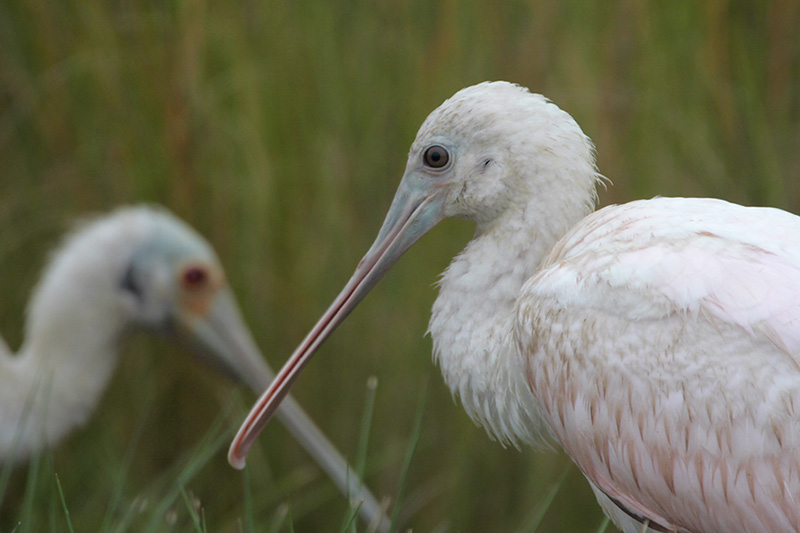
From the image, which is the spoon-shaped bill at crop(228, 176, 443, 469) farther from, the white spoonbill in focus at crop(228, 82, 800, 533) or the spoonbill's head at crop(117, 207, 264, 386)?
the spoonbill's head at crop(117, 207, 264, 386)

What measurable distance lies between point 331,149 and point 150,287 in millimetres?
912

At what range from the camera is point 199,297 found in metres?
3.97

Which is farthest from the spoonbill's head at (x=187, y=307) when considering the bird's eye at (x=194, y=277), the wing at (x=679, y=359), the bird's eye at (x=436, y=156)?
the wing at (x=679, y=359)

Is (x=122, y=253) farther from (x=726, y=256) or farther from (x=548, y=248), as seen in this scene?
(x=726, y=256)

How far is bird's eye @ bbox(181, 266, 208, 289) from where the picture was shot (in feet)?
12.7

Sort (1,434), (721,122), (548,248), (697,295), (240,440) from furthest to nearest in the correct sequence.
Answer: (721,122) → (1,434) → (240,440) → (548,248) → (697,295)

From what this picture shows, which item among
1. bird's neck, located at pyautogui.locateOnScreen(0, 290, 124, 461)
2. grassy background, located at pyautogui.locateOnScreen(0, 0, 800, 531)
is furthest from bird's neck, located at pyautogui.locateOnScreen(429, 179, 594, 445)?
bird's neck, located at pyautogui.locateOnScreen(0, 290, 124, 461)

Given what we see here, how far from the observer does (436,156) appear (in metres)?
2.53

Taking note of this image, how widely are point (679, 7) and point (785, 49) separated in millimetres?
446

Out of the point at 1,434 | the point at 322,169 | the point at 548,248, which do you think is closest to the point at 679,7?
the point at 322,169

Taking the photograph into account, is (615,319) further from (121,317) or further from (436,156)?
(121,317)

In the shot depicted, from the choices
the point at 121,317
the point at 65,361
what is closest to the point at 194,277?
the point at 121,317

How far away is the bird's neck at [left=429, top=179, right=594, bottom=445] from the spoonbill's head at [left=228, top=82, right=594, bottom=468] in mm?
32

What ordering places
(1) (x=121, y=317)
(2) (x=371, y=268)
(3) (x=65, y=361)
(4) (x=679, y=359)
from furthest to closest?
(1) (x=121, y=317)
(3) (x=65, y=361)
(2) (x=371, y=268)
(4) (x=679, y=359)
